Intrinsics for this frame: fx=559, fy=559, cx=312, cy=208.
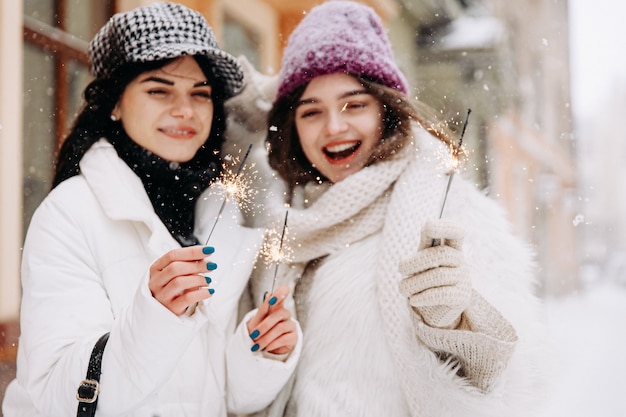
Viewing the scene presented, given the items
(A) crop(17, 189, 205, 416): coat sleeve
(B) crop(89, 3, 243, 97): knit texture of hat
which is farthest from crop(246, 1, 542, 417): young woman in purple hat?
(A) crop(17, 189, 205, 416): coat sleeve

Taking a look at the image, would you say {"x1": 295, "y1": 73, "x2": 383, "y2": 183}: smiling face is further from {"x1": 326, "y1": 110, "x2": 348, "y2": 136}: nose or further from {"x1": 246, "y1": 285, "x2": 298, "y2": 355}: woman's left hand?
{"x1": 246, "y1": 285, "x2": 298, "y2": 355}: woman's left hand

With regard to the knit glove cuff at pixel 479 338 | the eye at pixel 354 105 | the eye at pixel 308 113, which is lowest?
the knit glove cuff at pixel 479 338

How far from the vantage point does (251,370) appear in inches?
27.8

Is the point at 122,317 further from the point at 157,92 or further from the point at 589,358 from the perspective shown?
the point at 589,358

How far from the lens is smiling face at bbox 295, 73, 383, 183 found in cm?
67

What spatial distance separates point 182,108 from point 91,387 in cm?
32

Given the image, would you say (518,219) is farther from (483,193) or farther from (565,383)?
(565,383)

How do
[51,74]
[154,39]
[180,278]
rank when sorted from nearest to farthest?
[180,278]
[154,39]
[51,74]

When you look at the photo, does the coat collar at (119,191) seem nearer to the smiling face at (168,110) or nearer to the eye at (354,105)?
the smiling face at (168,110)

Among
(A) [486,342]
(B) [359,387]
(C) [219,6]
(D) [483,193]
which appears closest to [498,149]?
(D) [483,193]

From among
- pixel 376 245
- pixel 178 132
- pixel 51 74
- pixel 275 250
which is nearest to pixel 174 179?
pixel 178 132

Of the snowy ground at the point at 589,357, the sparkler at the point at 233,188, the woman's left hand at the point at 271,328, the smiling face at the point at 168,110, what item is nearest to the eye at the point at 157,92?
the smiling face at the point at 168,110

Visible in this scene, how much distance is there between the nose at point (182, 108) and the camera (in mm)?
656

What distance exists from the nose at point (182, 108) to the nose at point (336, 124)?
17 cm
